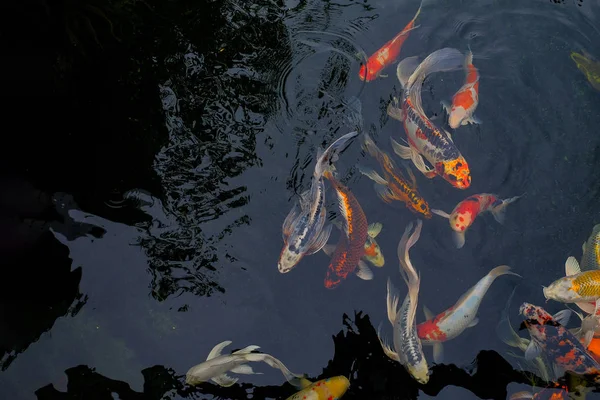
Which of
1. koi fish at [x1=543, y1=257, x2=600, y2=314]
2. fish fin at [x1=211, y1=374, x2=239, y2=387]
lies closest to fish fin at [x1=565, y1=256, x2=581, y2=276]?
koi fish at [x1=543, y1=257, x2=600, y2=314]

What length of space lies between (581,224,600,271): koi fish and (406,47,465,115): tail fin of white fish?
1.90 m

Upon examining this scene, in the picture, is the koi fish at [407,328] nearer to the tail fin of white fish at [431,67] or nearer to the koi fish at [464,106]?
the koi fish at [464,106]

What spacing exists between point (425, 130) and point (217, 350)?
2.75 m

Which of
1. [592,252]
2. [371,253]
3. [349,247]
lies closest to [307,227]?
[349,247]

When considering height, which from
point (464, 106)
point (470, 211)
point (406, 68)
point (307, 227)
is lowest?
point (307, 227)

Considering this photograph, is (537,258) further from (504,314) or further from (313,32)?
(313,32)

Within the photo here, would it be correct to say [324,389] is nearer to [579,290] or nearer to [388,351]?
[388,351]

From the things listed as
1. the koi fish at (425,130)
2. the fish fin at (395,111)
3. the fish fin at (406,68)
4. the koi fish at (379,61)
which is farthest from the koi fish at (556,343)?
the koi fish at (379,61)

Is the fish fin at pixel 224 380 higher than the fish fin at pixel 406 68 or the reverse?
the reverse

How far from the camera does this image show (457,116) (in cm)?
532

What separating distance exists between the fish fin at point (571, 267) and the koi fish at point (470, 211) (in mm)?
667

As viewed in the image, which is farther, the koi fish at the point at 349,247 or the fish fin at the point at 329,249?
the fish fin at the point at 329,249

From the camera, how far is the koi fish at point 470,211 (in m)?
4.99

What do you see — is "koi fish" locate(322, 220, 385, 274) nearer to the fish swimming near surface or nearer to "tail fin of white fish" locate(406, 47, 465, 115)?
the fish swimming near surface
